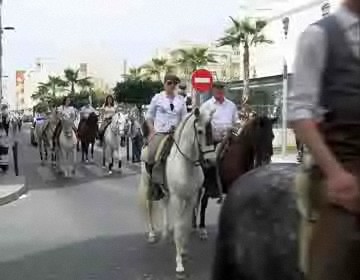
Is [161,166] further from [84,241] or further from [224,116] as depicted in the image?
[224,116]

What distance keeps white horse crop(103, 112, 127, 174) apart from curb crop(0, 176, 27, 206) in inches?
158

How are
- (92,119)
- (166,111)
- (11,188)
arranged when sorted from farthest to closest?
(92,119)
(11,188)
(166,111)

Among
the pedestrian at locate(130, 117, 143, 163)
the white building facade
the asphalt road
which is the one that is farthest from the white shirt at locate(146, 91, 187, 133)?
the white building facade

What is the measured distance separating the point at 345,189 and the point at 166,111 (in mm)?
8117

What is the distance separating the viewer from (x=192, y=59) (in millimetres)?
74438

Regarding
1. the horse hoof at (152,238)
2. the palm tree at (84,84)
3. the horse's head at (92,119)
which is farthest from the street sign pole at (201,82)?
the palm tree at (84,84)

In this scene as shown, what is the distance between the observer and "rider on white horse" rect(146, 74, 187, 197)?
35.0 ft

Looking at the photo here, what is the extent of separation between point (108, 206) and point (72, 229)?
3364 millimetres

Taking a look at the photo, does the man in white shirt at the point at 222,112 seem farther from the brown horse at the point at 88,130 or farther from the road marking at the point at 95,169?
the brown horse at the point at 88,130

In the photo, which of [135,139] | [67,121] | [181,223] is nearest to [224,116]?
[181,223]

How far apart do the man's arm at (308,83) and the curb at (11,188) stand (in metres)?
14.8

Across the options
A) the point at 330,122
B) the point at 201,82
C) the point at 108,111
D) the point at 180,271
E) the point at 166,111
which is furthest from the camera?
the point at 108,111

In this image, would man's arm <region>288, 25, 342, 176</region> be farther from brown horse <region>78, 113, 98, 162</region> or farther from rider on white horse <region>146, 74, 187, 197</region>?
brown horse <region>78, 113, 98, 162</region>

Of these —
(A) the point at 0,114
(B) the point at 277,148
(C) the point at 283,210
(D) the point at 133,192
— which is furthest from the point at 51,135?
(C) the point at 283,210
